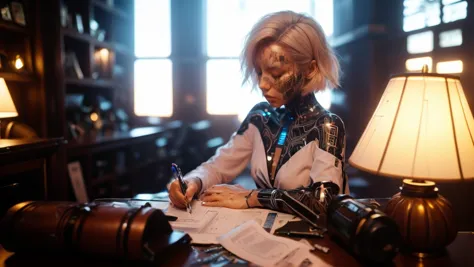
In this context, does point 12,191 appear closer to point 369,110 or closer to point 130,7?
point 369,110

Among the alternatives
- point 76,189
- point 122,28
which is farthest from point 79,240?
point 122,28

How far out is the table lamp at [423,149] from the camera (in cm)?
80

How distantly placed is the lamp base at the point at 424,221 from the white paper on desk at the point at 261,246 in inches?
Result: 9.1

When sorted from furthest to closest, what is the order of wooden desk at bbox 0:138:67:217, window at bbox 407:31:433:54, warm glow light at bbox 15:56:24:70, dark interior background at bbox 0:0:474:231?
warm glow light at bbox 15:56:24:70 < window at bbox 407:31:433:54 < dark interior background at bbox 0:0:474:231 < wooden desk at bbox 0:138:67:217

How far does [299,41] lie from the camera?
1279 mm

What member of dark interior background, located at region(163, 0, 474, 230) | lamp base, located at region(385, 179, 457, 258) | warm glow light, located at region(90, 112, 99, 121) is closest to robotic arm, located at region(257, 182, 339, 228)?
lamp base, located at region(385, 179, 457, 258)

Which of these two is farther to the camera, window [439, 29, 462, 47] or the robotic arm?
window [439, 29, 462, 47]

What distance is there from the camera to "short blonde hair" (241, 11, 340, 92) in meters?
1.28

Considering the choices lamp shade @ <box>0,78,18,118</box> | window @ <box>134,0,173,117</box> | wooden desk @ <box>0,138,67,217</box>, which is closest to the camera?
wooden desk @ <box>0,138,67,217</box>

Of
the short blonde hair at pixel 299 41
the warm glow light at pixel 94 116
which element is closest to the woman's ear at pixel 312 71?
the short blonde hair at pixel 299 41

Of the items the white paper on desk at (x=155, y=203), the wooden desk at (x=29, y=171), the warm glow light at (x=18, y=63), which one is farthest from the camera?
the warm glow light at (x=18, y=63)

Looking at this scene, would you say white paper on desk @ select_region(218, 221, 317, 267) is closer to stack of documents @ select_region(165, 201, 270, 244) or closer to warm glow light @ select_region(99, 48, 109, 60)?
stack of documents @ select_region(165, 201, 270, 244)

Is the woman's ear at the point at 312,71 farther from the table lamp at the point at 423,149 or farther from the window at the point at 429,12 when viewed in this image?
the window at the point at 429,12

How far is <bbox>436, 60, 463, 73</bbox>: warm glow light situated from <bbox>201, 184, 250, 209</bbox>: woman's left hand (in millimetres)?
1770
